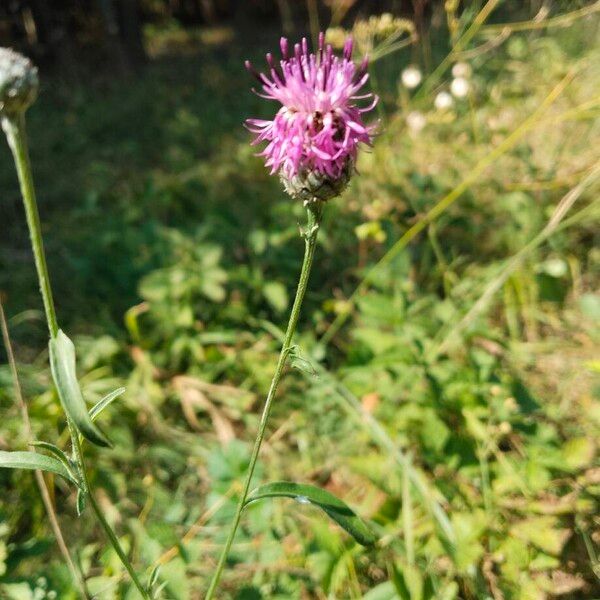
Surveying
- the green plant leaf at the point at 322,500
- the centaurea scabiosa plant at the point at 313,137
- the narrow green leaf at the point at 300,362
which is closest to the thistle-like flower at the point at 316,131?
the centaurea scabiosa plant at the point at 313,137

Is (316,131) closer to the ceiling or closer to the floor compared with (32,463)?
closer to the ceiling

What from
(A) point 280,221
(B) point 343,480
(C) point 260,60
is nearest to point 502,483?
(B) point 343,480

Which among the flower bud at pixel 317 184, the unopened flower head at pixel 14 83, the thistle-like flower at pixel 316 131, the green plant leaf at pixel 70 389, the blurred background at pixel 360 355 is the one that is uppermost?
the unopened flower head at pixel 14 83

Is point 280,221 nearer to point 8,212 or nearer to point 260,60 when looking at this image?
point 8,212

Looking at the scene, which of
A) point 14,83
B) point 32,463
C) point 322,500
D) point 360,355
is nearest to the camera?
point 14,83

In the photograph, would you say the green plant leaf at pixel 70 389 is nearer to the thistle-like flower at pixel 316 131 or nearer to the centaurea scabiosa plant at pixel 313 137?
the centaurea scabiosa plant at pixel 313 137

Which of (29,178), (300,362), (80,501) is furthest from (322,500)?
(29,178)

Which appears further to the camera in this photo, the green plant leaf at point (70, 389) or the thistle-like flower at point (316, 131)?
the thistle-like flower at point (316, 131)

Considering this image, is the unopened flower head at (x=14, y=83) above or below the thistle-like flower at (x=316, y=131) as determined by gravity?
above

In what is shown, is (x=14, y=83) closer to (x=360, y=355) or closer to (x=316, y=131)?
(x=316, y=131)
